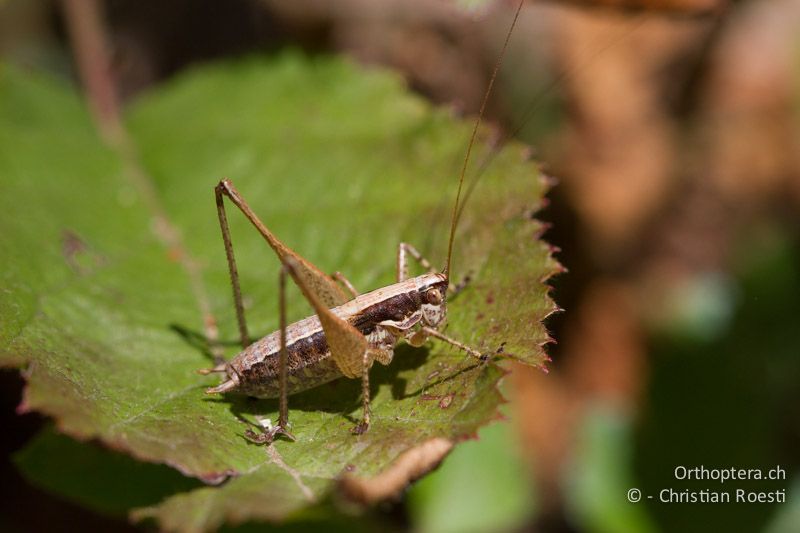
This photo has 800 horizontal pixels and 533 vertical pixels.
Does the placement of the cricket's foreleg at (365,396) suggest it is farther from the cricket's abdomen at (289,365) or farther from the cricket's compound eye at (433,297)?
the cricket's compound eye at (433,297)

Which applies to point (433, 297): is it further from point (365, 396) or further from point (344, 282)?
point (365, 396)

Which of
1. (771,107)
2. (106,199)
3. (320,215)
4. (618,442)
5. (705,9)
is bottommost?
(618,442)

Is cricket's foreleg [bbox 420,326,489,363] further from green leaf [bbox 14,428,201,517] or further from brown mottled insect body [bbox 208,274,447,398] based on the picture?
green leaf [bbox 14,428,201,517]

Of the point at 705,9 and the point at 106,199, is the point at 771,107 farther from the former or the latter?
the point at 106,199

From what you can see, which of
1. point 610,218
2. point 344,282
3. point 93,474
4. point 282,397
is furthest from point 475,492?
point 610,218

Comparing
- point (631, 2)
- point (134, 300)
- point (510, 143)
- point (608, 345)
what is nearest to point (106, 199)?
point (134, 300)

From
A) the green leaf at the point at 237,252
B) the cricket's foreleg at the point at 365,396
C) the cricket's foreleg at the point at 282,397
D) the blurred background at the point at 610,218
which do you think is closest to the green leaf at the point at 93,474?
the green leaf at the point at 237,252
